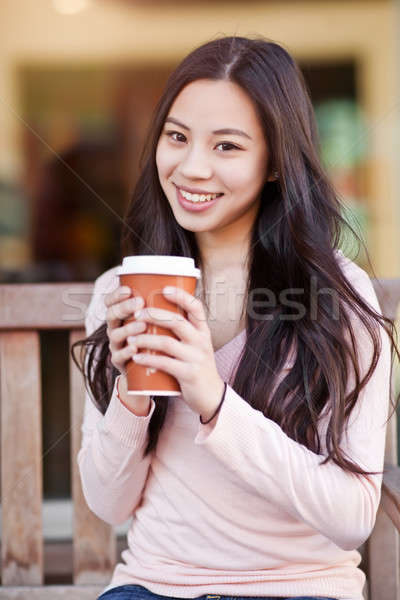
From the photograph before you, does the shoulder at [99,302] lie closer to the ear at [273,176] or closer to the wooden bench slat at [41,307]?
the wooden bench slat at [41,307]

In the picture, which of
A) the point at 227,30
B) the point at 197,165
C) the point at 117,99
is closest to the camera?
the point at 197,165

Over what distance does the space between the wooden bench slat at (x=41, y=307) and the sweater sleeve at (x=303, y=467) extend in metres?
0.51

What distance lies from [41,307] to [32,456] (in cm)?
27

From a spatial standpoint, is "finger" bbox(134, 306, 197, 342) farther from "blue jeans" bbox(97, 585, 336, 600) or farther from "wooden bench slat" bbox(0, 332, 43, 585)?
"wooden bench slat" bbox(0, 332, 43, 585)

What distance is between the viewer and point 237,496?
1.17 metres

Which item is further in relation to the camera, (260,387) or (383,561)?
(383,561)

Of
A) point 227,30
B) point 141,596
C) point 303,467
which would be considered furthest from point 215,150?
point 227,30

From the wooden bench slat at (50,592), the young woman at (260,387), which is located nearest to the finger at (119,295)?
the young woman at (260,387)

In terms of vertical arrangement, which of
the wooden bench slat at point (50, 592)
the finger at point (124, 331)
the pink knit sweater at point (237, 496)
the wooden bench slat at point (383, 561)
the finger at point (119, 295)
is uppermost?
the finger at point (119, 295)

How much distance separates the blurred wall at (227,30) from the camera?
15.7ft

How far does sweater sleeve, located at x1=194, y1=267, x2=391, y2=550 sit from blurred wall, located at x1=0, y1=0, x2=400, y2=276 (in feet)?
12.4

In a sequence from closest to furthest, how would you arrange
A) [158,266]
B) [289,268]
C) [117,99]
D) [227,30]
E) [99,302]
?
[158,266] → [289,268] → [99,302] → [227,30] → [117,99]

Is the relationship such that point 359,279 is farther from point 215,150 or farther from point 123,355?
point 123,355

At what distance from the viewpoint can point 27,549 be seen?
1.47 meters
